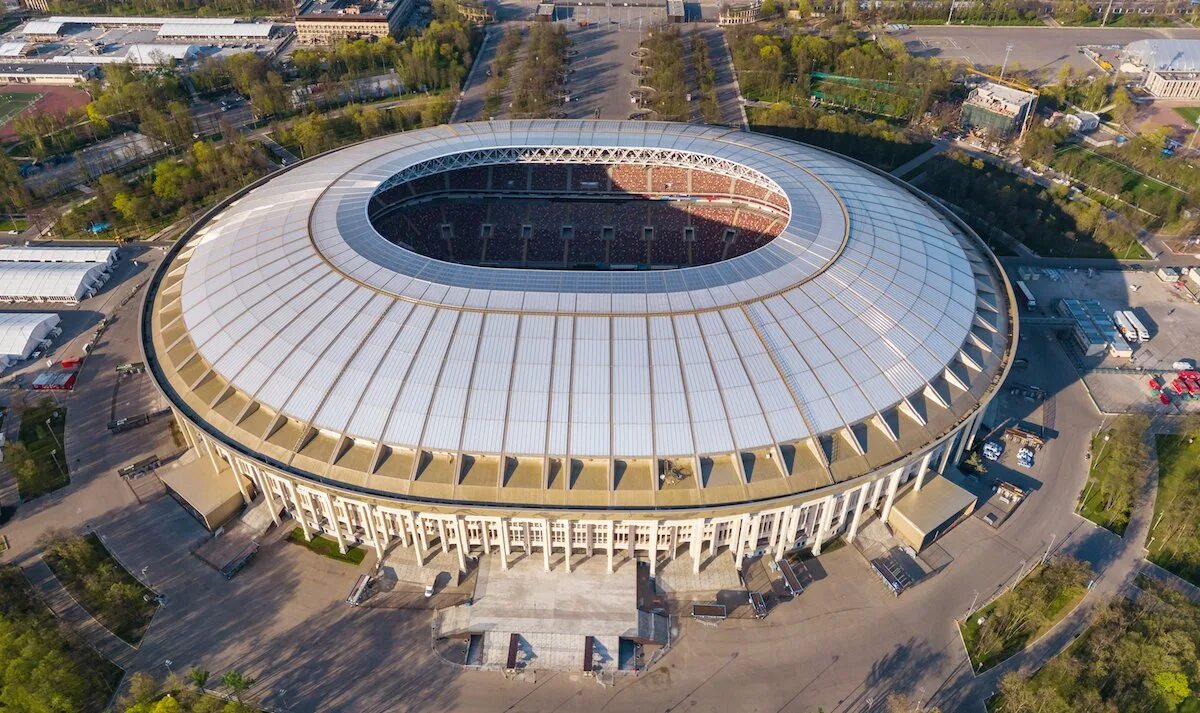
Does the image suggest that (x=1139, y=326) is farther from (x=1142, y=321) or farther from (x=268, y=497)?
(x=268, y=497)

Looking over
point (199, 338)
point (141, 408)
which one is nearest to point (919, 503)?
point (199, 338)

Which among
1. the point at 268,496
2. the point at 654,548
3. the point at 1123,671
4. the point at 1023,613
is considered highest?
the point at 268,496

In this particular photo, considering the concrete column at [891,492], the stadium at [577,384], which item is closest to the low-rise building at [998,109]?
the stadium at [577,384]

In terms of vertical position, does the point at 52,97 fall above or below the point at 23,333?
above

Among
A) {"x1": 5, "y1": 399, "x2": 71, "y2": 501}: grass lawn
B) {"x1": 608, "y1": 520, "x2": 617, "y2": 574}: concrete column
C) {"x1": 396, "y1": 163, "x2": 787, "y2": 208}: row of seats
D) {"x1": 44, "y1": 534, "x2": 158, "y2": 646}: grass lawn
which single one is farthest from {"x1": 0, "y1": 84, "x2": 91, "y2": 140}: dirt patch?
{"x1": 608, "y1": 520, "x2": 617, "y2": 574}: concrete column

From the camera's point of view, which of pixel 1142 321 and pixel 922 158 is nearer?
pixel 1142 321

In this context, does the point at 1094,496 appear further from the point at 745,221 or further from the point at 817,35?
the point at 817,35

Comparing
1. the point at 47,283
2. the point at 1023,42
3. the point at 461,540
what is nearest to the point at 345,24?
the point at 47,283
